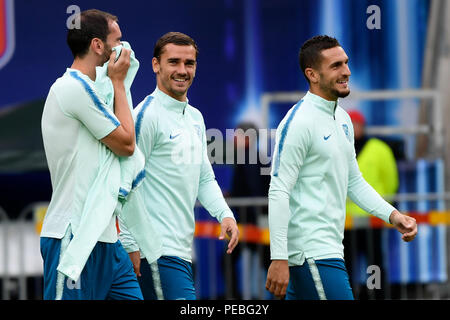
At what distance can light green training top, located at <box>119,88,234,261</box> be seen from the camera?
6.10m

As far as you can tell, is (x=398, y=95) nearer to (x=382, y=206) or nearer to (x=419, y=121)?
(x=419, y=121)

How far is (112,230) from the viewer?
17.7 ft

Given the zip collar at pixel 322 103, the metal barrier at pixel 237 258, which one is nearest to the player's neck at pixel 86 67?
the zip collar at pixel 322 103

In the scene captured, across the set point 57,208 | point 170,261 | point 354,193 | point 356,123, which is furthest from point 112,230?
point 356,123

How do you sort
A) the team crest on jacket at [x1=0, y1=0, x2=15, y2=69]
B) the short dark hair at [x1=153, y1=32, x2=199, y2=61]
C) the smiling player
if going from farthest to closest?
1. the team crest on jacket at [x1=0, y1=0, x2=15, y2=69]
2. the short dark hair at [x1=153, y1=32, x2=199, y2=61]
3. the smiling player

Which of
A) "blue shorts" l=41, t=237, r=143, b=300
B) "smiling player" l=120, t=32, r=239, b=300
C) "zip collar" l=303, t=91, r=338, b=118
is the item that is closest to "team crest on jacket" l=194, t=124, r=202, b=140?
"smiling player" l=120, t=32, r=239, b=300

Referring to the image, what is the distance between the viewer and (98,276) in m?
5.33

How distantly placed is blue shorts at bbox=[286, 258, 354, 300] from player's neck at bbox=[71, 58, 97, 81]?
4.87 ft

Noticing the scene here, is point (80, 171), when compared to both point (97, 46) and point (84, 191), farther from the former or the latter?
point (97, 46)

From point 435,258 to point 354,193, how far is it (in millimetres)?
4398

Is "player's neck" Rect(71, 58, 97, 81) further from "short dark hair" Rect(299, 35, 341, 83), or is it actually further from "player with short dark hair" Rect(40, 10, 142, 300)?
"short dark hair" Rect(299, 35, 341, 83)

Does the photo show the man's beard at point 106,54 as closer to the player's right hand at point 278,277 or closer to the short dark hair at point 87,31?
the short dark hair at point 87,31

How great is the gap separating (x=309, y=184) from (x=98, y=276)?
1328mm

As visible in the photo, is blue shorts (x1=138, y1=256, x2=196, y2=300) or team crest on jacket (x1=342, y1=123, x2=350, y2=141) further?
team crest on jacket (x1=342, y1=123, x2=350, y2=141)
